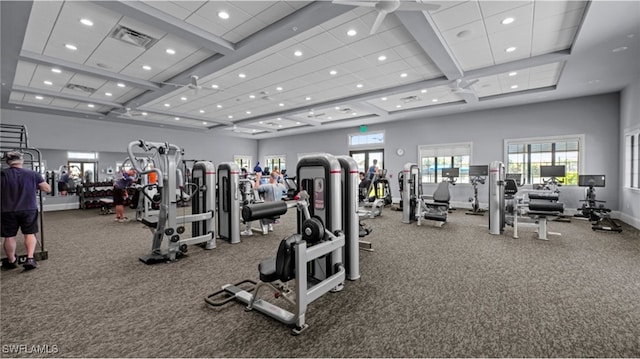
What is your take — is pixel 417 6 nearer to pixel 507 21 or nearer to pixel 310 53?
pixel 507 21

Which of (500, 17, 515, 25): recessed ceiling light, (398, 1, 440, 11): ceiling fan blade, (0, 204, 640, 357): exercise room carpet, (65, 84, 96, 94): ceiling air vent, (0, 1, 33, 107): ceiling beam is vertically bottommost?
(0, 204, 640, 357): exercise room carpet

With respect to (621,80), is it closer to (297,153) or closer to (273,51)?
(273,51)

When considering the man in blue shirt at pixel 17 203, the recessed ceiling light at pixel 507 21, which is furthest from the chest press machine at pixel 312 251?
the recessed ceiling light at pixel 507 21

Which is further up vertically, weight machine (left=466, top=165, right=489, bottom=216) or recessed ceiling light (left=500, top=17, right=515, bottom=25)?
recessed ceiling light (left=500, top=17, right=515, bottom=25)

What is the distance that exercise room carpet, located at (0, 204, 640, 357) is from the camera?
1.92 metres

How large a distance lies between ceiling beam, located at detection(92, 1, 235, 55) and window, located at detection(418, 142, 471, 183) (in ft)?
25.4

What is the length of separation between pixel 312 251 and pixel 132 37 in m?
4.73

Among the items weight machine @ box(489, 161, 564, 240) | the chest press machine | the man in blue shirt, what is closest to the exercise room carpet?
the chest press machine

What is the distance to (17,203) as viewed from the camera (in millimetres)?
3273

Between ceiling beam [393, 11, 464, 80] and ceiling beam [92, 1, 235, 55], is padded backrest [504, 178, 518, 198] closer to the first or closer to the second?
ceiling beam [393, 11, 464, 80]

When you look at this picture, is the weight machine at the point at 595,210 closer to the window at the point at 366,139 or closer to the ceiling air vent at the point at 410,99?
the ceiling air vent at the point at 410,99

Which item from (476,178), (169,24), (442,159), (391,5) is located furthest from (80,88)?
(476,178)

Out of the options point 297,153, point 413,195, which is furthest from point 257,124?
point 413,195

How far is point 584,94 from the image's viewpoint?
22.7ft
